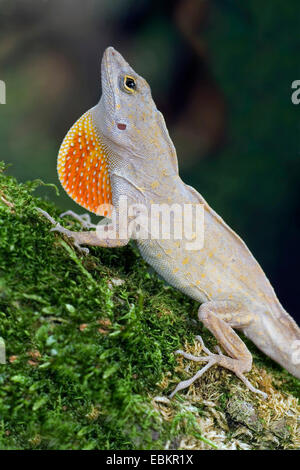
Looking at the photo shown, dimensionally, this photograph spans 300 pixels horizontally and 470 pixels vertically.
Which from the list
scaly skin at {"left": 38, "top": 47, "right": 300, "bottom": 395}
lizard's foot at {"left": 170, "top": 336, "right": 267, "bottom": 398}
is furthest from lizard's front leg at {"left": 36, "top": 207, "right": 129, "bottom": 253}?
lizard's foot at {"left": 170, "top": 336, "right": 267, "bottom": 398}

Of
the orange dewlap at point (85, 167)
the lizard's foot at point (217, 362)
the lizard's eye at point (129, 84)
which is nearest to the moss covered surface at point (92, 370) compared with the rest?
the lizard's foot at point (217, 362)

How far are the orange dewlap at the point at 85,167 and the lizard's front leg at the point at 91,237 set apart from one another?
308mm

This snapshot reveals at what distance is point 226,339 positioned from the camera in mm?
2643

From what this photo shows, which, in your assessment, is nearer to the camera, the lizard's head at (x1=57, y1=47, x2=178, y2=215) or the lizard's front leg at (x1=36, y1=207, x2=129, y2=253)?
the lizard's front leg at (x1=36, y1=207, x2=129, y2=253)

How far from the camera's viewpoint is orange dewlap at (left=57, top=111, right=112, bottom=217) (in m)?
2.85

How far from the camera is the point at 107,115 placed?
2.81 m

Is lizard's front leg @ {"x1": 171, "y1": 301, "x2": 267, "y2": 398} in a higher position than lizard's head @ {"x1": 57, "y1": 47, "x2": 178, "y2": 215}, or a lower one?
lower

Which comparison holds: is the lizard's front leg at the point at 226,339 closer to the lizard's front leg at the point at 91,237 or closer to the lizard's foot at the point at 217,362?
the lizard's foot at the point at 217,362

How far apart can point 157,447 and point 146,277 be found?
3.67 feet

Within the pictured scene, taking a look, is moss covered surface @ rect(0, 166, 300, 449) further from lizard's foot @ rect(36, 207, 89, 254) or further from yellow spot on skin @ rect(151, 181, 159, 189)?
yellow spot on skin @ rect(151, 181, 159, 189)

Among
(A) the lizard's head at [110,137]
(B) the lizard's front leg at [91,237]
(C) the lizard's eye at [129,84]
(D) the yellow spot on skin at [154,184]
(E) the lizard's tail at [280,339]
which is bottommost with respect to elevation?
(E) the lizard's tail at [280,339]

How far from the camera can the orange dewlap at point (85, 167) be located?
2.85 meters

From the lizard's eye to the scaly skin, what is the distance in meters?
0.02

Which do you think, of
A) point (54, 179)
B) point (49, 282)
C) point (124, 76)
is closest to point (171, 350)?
point (49, 282)
